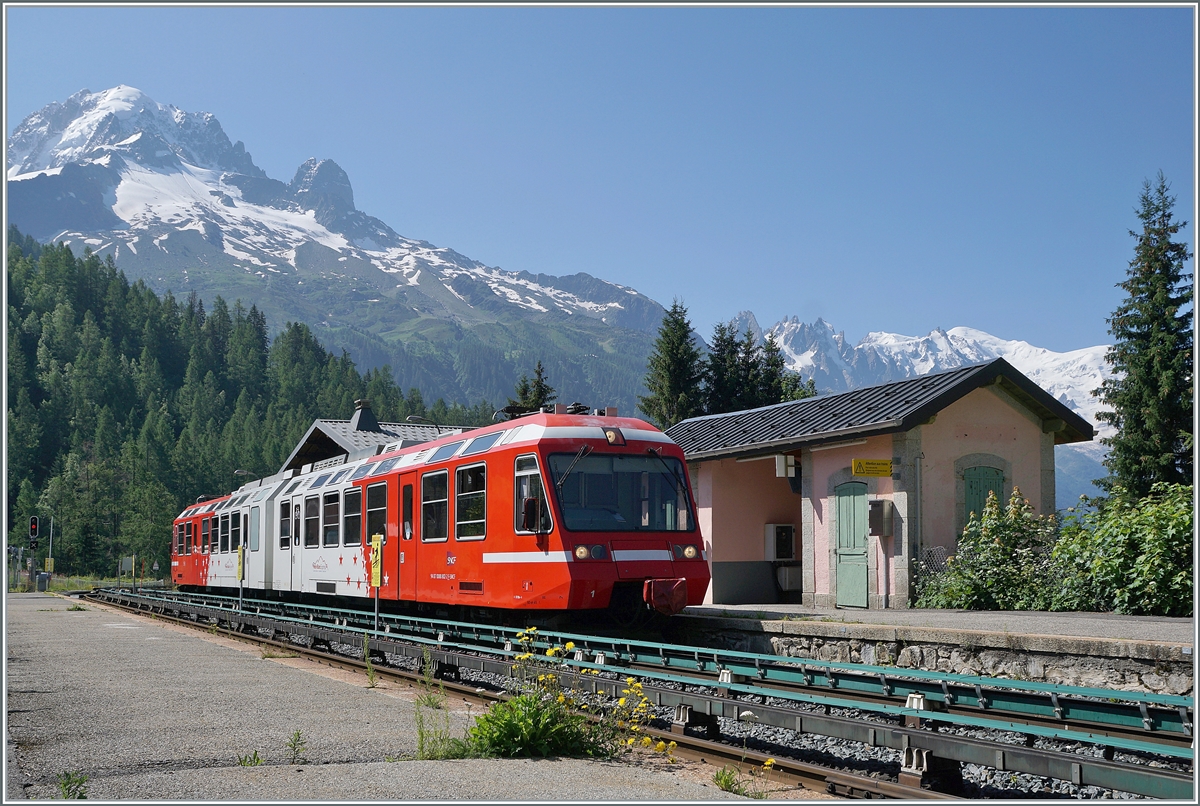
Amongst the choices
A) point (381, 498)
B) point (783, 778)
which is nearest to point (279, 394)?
point (381, 498)

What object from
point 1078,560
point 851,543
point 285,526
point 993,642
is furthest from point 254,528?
point 993,642

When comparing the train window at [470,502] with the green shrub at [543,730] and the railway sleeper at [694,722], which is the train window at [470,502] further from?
the green shrub at [543,730]

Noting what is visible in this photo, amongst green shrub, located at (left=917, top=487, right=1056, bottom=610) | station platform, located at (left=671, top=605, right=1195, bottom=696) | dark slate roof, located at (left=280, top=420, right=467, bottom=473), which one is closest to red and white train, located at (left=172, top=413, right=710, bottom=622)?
station platform, located at (left=671, top=605, right=1195, bottom=696)

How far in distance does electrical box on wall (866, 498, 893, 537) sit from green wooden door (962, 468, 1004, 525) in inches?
56.5

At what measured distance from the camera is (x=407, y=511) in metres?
16.6

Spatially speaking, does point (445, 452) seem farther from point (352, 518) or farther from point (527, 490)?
point (352, 518)

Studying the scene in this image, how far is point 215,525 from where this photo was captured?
99.9 ft

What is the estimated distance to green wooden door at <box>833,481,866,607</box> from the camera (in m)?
19.1

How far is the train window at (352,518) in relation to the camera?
18.5 m

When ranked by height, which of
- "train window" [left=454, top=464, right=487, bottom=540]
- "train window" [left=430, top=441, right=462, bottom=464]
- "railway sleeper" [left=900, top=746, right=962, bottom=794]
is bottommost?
"railway sleeper" [left=900, top=746, right=962, bottom=794]

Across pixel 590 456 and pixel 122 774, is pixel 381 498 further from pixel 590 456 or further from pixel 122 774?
pixel 122 774

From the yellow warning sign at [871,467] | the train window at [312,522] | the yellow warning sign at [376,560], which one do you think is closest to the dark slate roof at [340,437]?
the train window at [312,522]

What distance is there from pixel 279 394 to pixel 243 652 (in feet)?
560

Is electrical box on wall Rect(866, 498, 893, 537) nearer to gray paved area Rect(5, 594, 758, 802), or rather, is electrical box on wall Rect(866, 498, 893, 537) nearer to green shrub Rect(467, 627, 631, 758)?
gray paved area Rect(5, 594, 758, 802)
